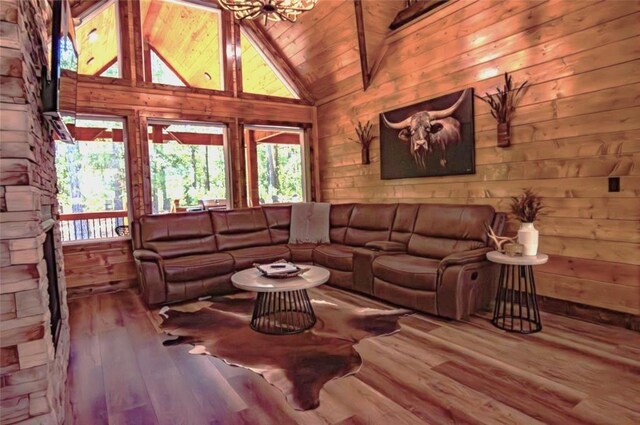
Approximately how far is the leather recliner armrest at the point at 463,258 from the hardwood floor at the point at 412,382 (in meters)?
0.49

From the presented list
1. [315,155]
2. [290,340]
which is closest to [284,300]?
[290,340]

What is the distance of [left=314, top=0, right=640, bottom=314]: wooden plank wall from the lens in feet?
9.02

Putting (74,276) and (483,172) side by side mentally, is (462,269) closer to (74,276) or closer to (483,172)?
(483,172)

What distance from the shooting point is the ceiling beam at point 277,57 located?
5.65 m

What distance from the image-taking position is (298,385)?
2.17m

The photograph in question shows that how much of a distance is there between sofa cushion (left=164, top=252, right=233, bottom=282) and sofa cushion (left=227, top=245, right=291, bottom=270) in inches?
4.6

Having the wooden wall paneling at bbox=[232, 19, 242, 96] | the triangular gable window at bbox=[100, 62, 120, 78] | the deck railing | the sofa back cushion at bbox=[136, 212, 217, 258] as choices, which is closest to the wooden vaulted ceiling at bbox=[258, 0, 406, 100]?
the wooden wall paneling at bbox=[232, 19, 242, 96]

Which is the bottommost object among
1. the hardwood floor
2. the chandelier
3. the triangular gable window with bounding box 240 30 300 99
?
the hardwood floor

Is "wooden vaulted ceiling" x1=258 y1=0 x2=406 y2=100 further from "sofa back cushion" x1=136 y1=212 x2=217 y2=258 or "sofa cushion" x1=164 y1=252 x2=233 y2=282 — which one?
"sofa cushion" x1=164 y1=252 x2=233 y2=282

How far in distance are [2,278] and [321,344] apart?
1.93 m

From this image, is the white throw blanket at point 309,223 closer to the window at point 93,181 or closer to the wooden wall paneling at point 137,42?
the window at point 93,181

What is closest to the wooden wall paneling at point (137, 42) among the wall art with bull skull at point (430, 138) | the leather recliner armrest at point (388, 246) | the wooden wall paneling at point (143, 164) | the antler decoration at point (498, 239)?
the wooden wall paneling at point (143, 164)

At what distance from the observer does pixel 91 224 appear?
460cm

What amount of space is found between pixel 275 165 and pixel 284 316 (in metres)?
3.18
